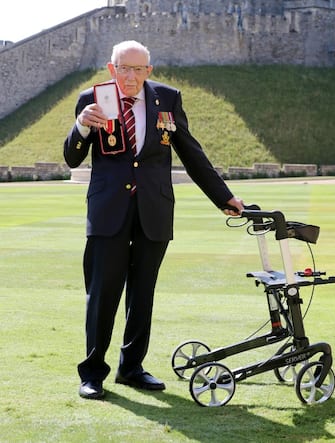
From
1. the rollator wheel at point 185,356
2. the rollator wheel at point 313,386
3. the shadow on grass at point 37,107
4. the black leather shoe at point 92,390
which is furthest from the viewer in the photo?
the shadow on grass at point 37,107

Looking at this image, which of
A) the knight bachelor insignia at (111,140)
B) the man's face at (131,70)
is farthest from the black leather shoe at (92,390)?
the man's face at (131,70)

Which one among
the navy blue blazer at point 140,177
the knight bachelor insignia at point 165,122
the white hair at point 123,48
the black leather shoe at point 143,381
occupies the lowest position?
the black leather shoe at point 143,381

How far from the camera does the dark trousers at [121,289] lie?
21.5 feet

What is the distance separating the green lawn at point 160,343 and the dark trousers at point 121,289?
0.72 feet

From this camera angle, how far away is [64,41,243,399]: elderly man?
6.50 metres

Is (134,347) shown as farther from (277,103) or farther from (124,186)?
(277,103)

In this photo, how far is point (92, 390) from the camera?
639 centimetres

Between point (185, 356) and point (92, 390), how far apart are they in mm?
797

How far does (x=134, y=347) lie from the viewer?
6.78 meters

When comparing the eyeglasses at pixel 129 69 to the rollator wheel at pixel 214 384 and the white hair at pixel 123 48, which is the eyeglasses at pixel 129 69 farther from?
the rollator wheel at pixel 214 384

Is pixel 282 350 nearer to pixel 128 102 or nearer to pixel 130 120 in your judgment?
pixel 130 120

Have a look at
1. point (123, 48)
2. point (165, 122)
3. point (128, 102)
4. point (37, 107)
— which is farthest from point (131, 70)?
point (37, 107)

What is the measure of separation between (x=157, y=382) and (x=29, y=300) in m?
3.46

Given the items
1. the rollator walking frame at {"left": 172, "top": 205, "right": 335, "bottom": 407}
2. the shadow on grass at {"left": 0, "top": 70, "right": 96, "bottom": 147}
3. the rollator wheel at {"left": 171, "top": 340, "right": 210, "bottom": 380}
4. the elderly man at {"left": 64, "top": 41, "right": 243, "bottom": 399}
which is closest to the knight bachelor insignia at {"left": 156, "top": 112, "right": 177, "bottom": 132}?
the elderly man at {"left": 64, "top": 41, "right": 243, "bottom": 399}
